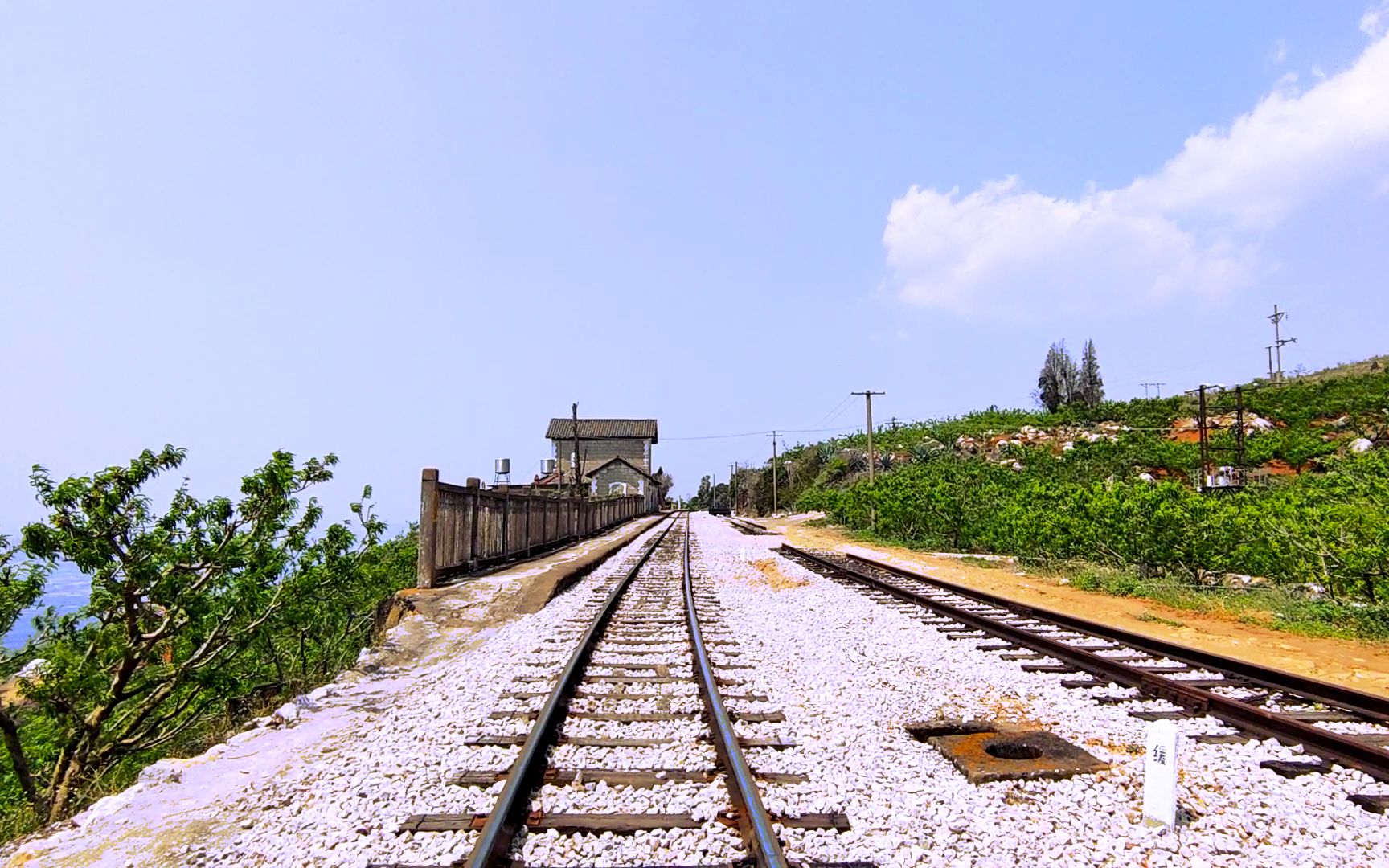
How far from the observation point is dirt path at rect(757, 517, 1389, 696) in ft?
22.3

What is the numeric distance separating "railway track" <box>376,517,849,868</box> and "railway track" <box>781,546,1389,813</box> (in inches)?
105

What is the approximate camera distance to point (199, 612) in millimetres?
6461

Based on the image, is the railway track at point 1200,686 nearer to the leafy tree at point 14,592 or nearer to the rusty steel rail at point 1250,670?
the rusty steel rail at point 1250,670

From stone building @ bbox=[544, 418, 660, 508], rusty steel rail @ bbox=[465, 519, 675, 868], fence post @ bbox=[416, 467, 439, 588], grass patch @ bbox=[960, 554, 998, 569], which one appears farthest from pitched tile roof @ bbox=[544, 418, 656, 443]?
rusty steel rail @ bbox=[465, 519, 675, 868]

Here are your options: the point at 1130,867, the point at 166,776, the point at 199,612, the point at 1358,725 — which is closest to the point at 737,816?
the point at 1130,867

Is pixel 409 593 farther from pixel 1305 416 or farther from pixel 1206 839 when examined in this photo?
pixel 1305 416

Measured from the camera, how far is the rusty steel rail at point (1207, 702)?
403 centimetres

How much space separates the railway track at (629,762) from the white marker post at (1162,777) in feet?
4.59

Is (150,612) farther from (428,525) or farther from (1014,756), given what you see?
(1014,756)

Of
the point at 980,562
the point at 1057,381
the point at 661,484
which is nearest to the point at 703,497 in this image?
the point at 661,484

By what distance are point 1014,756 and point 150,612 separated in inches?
269

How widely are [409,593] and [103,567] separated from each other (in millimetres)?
5233

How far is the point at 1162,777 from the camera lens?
3.31m

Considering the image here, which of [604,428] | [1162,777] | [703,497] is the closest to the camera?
[1162,777]
